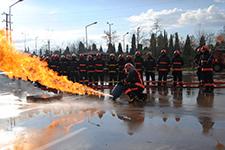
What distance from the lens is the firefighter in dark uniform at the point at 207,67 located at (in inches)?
703

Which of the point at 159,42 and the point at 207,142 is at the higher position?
the point at 159,42

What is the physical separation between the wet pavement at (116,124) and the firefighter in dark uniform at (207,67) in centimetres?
151

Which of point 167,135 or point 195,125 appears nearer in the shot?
point 167,135

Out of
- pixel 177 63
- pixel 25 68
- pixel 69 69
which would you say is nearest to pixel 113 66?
pixel 69 69

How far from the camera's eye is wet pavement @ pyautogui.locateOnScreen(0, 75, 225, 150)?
8422 mm

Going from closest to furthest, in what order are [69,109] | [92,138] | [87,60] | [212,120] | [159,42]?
1. [92,138]
2. [212,120]
3. [69,109]
4. [87,60]
5. [159,42]

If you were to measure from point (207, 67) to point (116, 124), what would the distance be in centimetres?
866

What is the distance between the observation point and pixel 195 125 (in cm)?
1027

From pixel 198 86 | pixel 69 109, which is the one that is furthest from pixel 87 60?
pixel 69 109

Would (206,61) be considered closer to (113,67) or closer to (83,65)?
(113,67)

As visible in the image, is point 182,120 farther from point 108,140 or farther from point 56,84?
point 56,84

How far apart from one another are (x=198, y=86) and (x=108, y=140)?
1256cm

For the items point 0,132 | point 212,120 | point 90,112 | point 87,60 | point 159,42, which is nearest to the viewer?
point 0,132

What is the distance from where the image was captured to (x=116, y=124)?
1070cm
